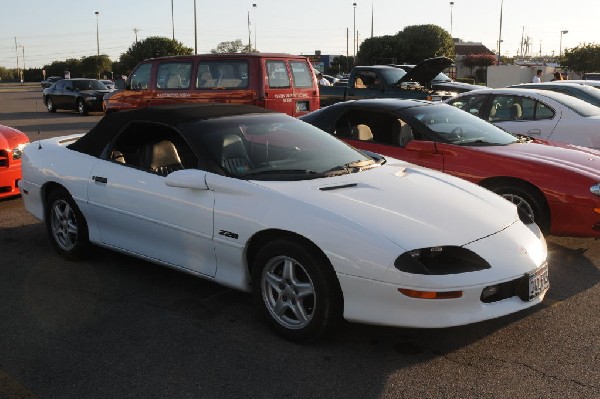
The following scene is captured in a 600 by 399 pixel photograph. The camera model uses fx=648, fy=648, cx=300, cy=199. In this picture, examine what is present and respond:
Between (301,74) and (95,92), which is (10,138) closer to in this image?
(301,74)

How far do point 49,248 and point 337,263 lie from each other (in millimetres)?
3387

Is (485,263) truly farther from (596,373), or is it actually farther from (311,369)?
(311,369)

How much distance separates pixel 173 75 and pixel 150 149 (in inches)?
272

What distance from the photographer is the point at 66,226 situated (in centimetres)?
536

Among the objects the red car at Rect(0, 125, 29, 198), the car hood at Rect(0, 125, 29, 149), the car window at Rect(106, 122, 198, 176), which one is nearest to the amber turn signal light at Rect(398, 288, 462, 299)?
the car window at Rect(106, 122, 198, 176)

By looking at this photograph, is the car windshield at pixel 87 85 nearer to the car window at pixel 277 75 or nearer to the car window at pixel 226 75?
the car window at pixel 226 75

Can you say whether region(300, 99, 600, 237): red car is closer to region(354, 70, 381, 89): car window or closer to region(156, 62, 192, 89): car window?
region(156, 62, 192, 89): car window

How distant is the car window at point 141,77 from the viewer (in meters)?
12.0

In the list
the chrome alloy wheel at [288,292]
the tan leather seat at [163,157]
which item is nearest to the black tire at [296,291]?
the chrome alloy wheel at [288,292]

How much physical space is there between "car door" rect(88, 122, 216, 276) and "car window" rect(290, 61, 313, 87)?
6.94m

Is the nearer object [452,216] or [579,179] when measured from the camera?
[452,216]

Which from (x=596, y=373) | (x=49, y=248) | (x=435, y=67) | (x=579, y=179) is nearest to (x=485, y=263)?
(x=596, y=373)

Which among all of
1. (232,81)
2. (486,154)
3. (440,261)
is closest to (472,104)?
(486,154)

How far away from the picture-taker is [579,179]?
551cm
